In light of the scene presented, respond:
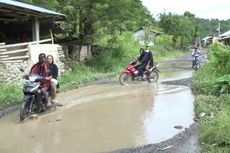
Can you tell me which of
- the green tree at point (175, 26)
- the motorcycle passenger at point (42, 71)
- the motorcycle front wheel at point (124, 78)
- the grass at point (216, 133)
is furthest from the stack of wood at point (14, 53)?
the green tree at point (175, 26)

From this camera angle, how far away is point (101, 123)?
10.2 meters

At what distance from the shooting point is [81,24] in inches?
1008

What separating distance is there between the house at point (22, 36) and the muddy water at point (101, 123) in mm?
2173

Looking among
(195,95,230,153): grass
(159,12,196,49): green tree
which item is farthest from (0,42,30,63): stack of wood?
(159,12,196,49): green tree

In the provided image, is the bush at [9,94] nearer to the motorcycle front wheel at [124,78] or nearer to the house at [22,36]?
the house at [22,36]

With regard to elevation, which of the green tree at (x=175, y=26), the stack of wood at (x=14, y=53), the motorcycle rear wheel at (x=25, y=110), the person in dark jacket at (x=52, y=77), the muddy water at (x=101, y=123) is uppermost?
the green tree at (x=175, y=26)

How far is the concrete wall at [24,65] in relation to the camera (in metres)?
16.0

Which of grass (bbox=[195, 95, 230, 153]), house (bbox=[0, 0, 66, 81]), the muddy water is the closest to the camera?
grass (bbox=[195, 95, 230, 153])

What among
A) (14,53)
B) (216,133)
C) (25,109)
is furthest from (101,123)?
(14,53)

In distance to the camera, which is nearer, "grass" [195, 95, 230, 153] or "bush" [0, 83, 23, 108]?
"grass" [195, 95, 230, 153]

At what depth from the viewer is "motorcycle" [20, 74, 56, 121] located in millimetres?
10891

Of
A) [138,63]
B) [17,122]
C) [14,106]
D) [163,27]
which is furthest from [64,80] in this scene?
[163,27]

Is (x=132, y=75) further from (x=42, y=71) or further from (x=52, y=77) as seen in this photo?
(x=42, y=71)

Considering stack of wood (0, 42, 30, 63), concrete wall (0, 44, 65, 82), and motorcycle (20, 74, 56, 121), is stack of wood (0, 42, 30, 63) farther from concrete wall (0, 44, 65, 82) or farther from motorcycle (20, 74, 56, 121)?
motorcycle (20, 74, 56, 121)
